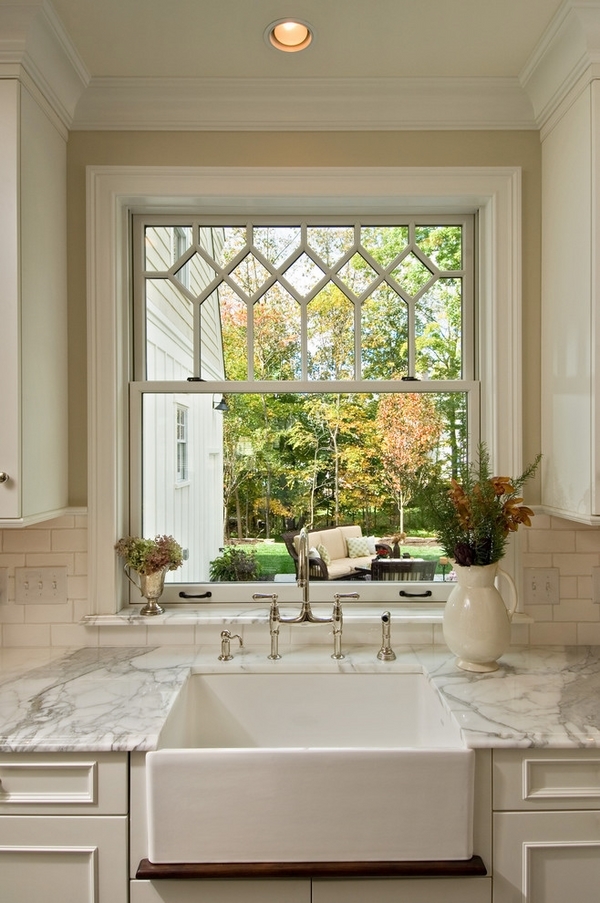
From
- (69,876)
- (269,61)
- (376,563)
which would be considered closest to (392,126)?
(269,61)

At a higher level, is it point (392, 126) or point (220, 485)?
point (392, 126)

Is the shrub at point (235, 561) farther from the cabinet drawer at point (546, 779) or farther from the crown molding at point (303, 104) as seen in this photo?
the crown molding at point (303, 104)

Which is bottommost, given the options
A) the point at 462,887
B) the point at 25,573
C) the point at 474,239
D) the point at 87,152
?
the point at 462,887

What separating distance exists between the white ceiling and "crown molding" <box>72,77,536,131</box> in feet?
0.11

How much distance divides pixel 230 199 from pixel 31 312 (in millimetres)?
741

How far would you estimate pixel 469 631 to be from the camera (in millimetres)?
1729

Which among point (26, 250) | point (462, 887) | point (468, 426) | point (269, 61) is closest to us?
point (462, 887)

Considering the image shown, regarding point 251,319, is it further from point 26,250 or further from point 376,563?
point 376,563

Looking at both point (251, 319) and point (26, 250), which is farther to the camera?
point (251, 319)

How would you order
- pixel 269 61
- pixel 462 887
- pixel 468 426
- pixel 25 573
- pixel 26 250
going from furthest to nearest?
pixel 468 426, pixel 25 573, pixel 269 61, pixel 26 250, pixel 462 887

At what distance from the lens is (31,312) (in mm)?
1711

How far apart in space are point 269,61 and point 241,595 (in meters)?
1.65

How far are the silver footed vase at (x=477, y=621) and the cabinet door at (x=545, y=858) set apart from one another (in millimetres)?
433

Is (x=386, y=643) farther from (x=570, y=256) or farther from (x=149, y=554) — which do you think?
(x=570, y=256)
